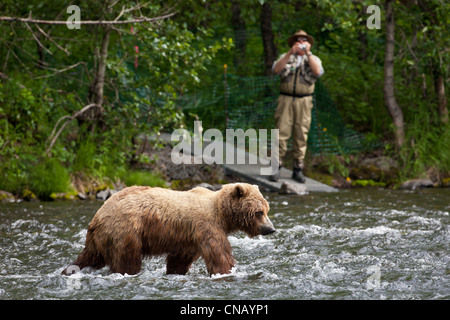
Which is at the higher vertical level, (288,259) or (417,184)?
(417,184)

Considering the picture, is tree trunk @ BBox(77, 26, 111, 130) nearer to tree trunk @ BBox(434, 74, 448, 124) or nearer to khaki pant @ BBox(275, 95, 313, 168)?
khaki pant @ BBox(275, 95, 313, 168)

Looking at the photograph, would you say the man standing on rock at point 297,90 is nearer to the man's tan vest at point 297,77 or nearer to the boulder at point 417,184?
the man's tan vest at point 297,77

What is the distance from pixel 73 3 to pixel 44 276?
7237 millimetres

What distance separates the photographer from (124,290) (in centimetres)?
525

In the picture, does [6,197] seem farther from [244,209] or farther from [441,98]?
[441,98]

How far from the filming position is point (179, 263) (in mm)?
5922

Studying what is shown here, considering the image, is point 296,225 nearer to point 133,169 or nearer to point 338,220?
point 338,220

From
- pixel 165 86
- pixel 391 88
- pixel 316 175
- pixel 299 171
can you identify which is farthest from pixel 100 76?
pixel 391 88

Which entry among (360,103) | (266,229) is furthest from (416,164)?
(266,229)

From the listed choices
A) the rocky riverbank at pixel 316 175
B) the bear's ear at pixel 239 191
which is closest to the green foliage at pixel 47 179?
the rocky riverbank at pixel 316 175

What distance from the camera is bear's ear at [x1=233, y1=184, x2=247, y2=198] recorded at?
568 centimetres

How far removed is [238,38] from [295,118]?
19.4 feet

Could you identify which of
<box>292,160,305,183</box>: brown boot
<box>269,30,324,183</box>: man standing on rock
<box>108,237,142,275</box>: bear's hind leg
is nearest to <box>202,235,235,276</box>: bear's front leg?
<box>108,237,142,275</box>: bear's hind leg

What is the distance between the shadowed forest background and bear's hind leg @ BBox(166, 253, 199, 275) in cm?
424
